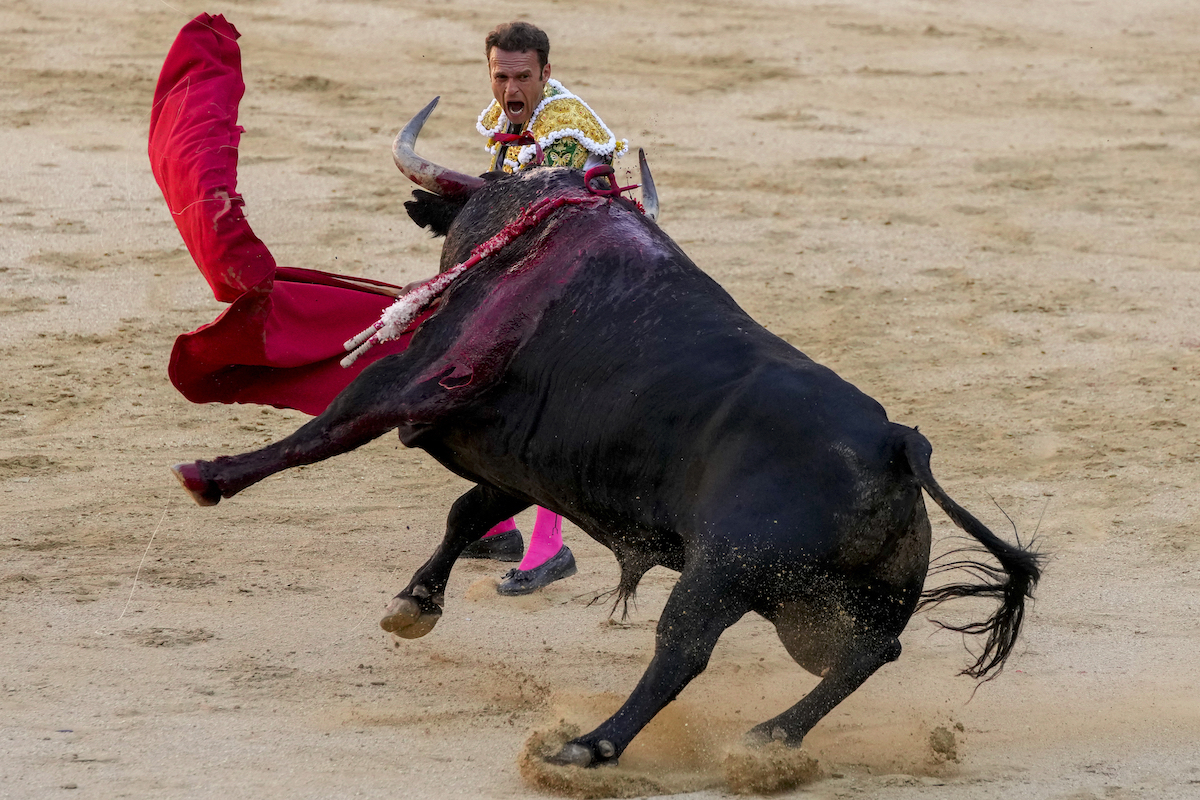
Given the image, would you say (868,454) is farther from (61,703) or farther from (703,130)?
(703,130)

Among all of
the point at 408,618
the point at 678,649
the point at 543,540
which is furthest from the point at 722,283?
the point at 678,649

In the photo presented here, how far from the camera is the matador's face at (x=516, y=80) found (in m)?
4.39

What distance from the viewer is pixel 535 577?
188 inches

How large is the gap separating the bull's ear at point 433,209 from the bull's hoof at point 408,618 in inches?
39.4

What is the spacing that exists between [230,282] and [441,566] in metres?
0.93

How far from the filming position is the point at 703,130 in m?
9.66

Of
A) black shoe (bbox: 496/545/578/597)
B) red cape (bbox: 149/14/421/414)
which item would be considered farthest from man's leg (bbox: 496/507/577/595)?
red cape (bbox: 149/14/421/414)

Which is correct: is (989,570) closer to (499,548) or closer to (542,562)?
(542,562)

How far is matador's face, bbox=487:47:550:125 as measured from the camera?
439 cm

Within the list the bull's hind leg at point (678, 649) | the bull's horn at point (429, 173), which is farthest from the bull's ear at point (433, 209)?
the bull's hind leg at point (678, 649)

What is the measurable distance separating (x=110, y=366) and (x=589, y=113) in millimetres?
2848

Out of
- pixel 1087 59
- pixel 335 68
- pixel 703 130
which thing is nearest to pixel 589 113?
pixel 703 130

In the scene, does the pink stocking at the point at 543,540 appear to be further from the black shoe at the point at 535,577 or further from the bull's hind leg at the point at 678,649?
the bull's hind leg at the point at 678,649

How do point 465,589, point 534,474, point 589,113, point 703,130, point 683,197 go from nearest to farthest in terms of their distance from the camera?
1. point 534,474
2. point 589,113
3. point 465,589
4. point 683,197
5. point 703,130
